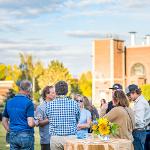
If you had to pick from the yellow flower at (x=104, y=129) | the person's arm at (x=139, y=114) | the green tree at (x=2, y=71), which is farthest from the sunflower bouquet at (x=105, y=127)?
the green tree at (x=2, y=71)

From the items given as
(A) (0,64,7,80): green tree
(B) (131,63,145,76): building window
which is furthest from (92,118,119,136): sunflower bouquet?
(A) (0,64,7,80): green tree

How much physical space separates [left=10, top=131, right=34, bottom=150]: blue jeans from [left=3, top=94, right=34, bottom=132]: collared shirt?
0.24ft

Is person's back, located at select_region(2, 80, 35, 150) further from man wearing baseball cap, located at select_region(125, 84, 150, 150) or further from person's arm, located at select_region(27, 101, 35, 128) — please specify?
man wearing baseball cap, located at select_region(125, 84, 150, 150)

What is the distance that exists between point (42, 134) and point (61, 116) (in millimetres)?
1593

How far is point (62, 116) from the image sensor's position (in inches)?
319

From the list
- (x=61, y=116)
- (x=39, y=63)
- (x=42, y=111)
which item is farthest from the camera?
(x=39, y=63)

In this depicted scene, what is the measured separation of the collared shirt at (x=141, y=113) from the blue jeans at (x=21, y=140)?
260 centimetres

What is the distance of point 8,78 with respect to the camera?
104m

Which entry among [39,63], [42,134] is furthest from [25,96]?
[39,63]

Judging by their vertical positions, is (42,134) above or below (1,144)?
above

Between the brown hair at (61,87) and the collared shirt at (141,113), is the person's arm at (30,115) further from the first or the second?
the collared shirt at (141,113)

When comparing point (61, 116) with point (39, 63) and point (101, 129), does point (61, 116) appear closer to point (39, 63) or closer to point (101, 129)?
point (101, 129)

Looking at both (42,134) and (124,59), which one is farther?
(124,59)

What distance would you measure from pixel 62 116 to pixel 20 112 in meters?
0.79
